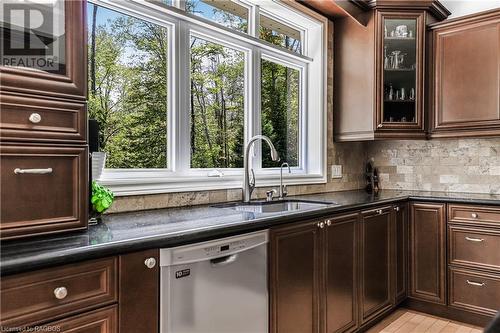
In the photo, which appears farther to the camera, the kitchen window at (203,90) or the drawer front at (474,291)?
the drawer front at (474,291)

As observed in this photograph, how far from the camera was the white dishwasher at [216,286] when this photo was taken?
4.65ft

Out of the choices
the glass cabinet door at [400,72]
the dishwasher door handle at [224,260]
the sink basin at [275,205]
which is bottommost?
the dishwasher door handle at [224,260]

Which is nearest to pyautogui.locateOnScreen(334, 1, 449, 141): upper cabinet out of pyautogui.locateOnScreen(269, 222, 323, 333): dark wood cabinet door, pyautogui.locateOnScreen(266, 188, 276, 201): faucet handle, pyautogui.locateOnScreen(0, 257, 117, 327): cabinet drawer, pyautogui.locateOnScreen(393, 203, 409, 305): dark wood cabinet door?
pyautogui.locateOnScreen(393, 203, 409, 305): dark wood cabinet door

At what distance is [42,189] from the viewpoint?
1324 mm

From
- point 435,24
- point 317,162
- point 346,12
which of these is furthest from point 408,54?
point 317,162

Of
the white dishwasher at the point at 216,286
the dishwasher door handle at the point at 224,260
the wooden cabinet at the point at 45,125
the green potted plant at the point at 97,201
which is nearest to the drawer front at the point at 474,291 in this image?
the white dishwasher at the point at 216,286

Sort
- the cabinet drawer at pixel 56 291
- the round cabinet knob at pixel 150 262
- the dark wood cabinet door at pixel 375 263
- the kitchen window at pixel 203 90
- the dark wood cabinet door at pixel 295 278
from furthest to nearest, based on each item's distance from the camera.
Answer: the dark wood cabinet door at pixel 375 263 < the kitchen window at pixel 203 90 < the dark wood cabinet door at pixel 295 278 < the round cabinet knob at pixel 150 262 < the cabinet drawer at pixel 56 291

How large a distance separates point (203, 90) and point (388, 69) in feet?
5.81

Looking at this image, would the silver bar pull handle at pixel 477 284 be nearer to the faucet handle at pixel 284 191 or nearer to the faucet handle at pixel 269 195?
the faucet handle at pixel 284 191

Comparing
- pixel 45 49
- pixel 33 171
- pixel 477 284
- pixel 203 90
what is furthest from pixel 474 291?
pixel 45 49

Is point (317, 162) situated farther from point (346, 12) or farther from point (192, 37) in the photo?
point (192, 37)

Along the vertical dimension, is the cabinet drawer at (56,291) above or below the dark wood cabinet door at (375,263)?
above

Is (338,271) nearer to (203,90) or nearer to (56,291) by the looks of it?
(203,90)

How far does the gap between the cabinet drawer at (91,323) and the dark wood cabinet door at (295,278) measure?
853 millimetres
